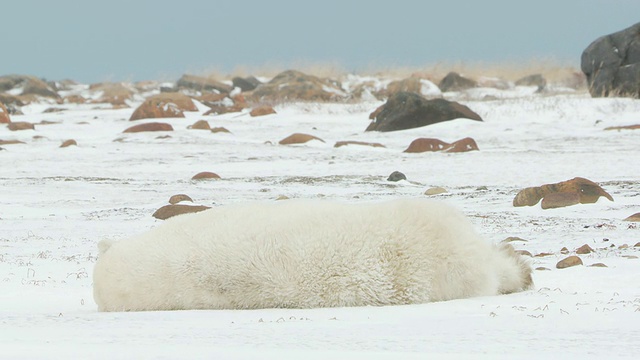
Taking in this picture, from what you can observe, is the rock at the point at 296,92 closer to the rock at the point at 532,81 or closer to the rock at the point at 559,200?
the rock at the point at 532,81

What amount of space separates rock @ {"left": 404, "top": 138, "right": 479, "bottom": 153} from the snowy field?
22.7 inches

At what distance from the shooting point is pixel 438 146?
1755 centimetres

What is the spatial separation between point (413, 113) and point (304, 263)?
59.3ft

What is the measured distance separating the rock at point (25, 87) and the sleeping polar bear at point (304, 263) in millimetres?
38634

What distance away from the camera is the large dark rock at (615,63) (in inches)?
980

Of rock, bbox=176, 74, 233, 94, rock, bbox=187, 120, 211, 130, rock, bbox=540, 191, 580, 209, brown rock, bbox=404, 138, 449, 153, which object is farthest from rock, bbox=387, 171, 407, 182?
rock, bbox=176, 74, 233, 94

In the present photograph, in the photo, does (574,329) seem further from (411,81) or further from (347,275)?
(411,81)

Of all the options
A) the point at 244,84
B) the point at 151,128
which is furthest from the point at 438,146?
the point at 244,84

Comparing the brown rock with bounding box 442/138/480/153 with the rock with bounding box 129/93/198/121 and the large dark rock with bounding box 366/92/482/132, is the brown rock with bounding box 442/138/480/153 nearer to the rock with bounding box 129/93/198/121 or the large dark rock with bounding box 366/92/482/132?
the large dark rock with bounding box 366/92/482/132

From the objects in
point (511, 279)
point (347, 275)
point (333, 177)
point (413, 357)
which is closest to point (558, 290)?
point (511, 279)

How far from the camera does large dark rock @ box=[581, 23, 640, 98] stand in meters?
24.9

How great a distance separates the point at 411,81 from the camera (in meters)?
37.6

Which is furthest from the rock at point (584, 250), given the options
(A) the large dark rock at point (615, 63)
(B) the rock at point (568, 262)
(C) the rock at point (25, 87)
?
(C) the rock at point (25, 87)

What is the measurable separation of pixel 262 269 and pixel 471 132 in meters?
16.8
